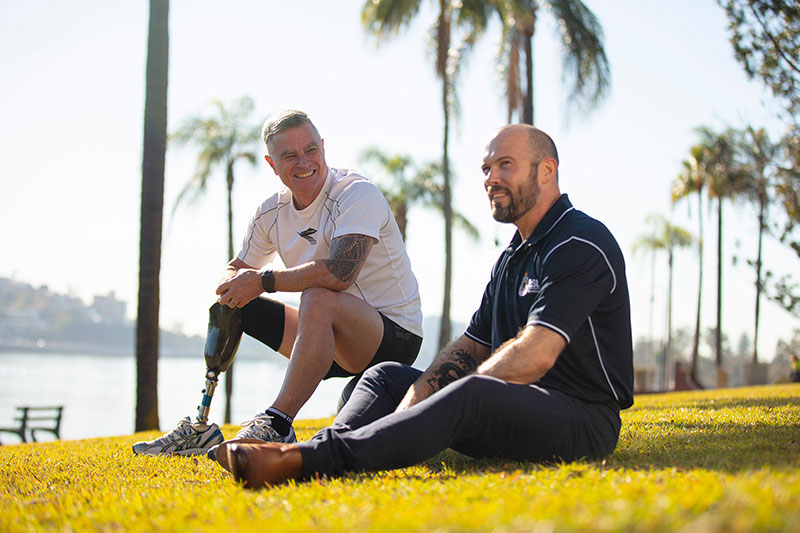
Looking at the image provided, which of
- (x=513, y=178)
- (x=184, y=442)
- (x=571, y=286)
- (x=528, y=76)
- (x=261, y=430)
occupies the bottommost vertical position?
(x=184, y=442)

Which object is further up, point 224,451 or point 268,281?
point 268,281

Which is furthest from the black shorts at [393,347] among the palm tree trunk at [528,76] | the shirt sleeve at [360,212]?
the palm tree trunk at [528,76]

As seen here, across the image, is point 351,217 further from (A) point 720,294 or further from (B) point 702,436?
(A) point 720,294

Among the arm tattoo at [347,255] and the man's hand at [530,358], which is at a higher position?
the arm tattoo at [347,255]

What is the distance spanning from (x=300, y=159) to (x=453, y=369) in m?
1.86

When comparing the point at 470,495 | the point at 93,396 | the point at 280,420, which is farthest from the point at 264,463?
the point at 93,396

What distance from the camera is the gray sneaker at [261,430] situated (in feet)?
11.7

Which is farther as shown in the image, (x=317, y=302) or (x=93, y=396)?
(x=93, y=396)

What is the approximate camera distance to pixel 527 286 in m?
3.18

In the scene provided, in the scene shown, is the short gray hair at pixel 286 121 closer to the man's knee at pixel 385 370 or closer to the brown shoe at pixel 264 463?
the man's knee at pixel 385 370

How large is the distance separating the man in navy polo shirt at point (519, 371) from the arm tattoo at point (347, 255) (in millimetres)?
818

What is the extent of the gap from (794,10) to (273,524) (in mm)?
10946

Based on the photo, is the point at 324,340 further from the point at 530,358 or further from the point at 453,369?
the point at 530,358

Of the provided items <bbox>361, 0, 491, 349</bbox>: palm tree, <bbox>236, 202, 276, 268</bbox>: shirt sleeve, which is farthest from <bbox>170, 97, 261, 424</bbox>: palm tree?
<bbox>236, 202, 276, 268</bbox>: shirt sleeve
